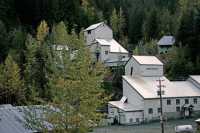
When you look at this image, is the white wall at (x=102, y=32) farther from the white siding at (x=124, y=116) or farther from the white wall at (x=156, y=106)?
the white siding at (x=124, y=116)

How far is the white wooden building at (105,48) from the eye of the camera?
4900 centimetres

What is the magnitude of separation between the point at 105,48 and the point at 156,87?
589 inches

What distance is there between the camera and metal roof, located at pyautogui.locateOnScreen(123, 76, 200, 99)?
120 ft

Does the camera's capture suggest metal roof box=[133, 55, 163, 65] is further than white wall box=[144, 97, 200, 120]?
Yes

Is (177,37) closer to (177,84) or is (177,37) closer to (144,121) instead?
(177,84)

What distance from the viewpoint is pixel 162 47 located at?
2411 inches

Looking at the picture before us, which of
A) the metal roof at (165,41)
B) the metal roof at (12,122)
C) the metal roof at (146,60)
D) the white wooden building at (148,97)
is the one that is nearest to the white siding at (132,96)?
the white wooden building at (148,97)

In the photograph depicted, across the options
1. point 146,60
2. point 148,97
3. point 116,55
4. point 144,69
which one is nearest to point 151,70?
point 144,69

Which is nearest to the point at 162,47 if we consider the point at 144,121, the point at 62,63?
the point at 144,121

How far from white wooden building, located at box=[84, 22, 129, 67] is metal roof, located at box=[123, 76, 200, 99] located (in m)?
8.76

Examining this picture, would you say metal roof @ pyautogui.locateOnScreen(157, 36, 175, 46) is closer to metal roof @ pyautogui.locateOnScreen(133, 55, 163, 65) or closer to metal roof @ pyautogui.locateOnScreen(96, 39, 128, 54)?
metal roof @ pyautogui.locateOnScreen(96, 39, 128, 54)

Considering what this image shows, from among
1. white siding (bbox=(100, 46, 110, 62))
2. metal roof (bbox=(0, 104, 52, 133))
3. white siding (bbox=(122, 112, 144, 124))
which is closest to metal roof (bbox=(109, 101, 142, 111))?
white siding (bbox=(122, 112, 144, 124))

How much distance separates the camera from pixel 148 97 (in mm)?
35938

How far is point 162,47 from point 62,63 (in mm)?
49142
